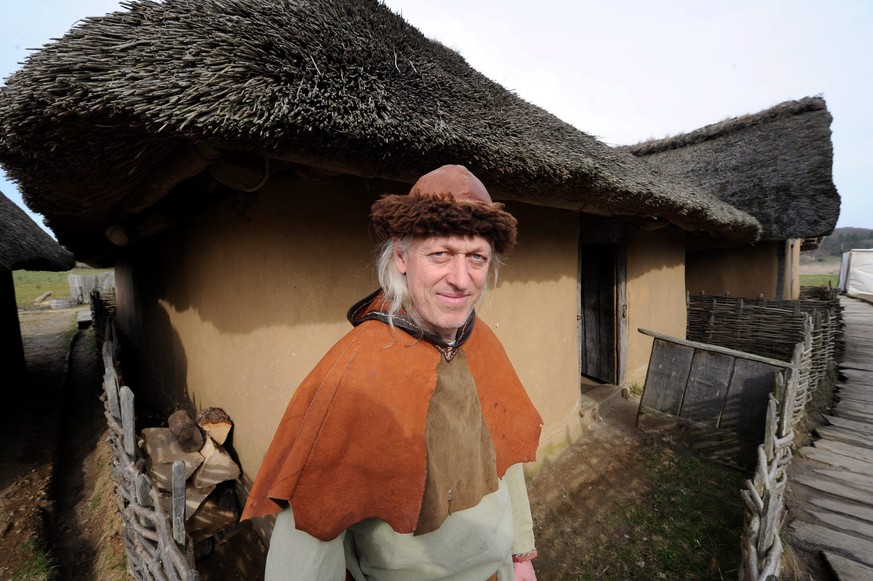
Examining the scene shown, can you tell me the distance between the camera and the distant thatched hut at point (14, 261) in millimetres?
4840

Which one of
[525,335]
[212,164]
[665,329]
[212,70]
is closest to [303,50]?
[212,70]

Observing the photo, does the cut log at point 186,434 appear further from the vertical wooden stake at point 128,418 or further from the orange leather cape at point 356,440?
the orange leather cape at point 356,440

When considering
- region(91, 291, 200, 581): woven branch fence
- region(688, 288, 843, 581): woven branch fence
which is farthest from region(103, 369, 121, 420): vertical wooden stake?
region(688, 288, 843, 581): woven branch fence

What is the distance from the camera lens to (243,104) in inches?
48.1

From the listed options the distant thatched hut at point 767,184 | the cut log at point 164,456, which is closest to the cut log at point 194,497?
the cut log at point 164,456

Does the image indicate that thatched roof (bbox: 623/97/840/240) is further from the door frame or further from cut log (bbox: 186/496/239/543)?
cut log (bbox: 186/496/239/543)

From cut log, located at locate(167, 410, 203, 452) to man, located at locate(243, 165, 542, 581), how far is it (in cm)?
223

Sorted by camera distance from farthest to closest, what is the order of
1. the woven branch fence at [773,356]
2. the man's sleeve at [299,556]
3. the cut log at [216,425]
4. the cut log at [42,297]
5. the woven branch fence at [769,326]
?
the cut log at [42,297] → the woven branch fence at [769,326] → the cut log at [216,425] → the woven branch fence at [773,356] → the man's sleeve at [299,556]

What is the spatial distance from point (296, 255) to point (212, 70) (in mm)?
980

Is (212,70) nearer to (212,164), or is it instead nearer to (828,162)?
(212,164)

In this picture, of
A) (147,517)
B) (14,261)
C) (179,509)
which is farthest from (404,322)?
(14,261)

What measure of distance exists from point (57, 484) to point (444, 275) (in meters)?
5.10

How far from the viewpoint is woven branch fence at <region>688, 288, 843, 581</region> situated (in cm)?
192

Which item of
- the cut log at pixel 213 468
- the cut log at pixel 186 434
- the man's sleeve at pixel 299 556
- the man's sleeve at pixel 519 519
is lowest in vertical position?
the cut log at pixel 213 468
